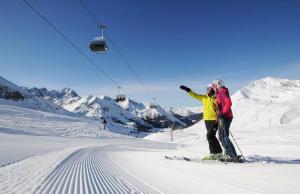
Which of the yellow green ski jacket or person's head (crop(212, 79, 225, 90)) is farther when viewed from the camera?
the yellow green ski jacket

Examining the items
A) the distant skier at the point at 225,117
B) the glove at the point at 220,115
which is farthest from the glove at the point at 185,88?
the glove at the point at 220,115

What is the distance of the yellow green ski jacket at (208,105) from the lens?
10125mm

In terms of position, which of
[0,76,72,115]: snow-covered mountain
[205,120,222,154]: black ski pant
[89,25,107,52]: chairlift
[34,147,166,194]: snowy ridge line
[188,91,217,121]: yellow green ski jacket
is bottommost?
[34,147,166,194]: snowy ridge line

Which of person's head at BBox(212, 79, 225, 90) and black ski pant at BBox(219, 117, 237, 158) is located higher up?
person's head at BBox(212, 79, 225, 90)

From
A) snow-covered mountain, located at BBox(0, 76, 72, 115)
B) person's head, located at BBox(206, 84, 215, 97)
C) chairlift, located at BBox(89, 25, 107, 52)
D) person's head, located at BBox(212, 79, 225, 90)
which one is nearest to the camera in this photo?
person's head, located at BBox(212, 79, 225, 90)

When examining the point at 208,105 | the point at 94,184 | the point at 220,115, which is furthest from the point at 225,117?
the point at 94,184

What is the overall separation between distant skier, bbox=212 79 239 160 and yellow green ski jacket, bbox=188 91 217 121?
43 centimetres

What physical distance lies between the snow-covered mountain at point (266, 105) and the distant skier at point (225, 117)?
52796mm

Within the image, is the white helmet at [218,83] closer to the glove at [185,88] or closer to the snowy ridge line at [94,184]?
the glove at [185,88]

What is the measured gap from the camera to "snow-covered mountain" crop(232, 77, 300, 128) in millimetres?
63812

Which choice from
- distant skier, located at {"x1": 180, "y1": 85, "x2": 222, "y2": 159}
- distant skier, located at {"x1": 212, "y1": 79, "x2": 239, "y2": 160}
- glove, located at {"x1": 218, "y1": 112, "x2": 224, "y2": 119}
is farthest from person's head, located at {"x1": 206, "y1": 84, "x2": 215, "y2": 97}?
glove, located at {"x1": 218, "y1": 112, "x2": 224, "y2": 119}

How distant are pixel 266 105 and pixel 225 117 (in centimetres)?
7542

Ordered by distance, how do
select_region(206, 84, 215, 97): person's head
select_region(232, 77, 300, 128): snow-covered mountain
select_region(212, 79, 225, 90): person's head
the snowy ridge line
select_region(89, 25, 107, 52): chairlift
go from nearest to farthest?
the snowy ridge line
select_region(212, 79, 225, 90): person's head
select_region(206, 84, 215, 97): person's head
select_region(89, 25, 107, 52): chairlift
select_region(232, 77, 300, 128): snow-covered mountain

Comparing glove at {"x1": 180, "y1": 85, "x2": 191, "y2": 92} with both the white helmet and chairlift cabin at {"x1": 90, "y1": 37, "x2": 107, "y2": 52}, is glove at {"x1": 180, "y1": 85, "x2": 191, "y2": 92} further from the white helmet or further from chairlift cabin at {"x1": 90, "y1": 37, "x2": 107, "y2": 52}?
chairlift cabin at {"x1": 90, "y1": 37, "x2": 107, "y2": 52}
